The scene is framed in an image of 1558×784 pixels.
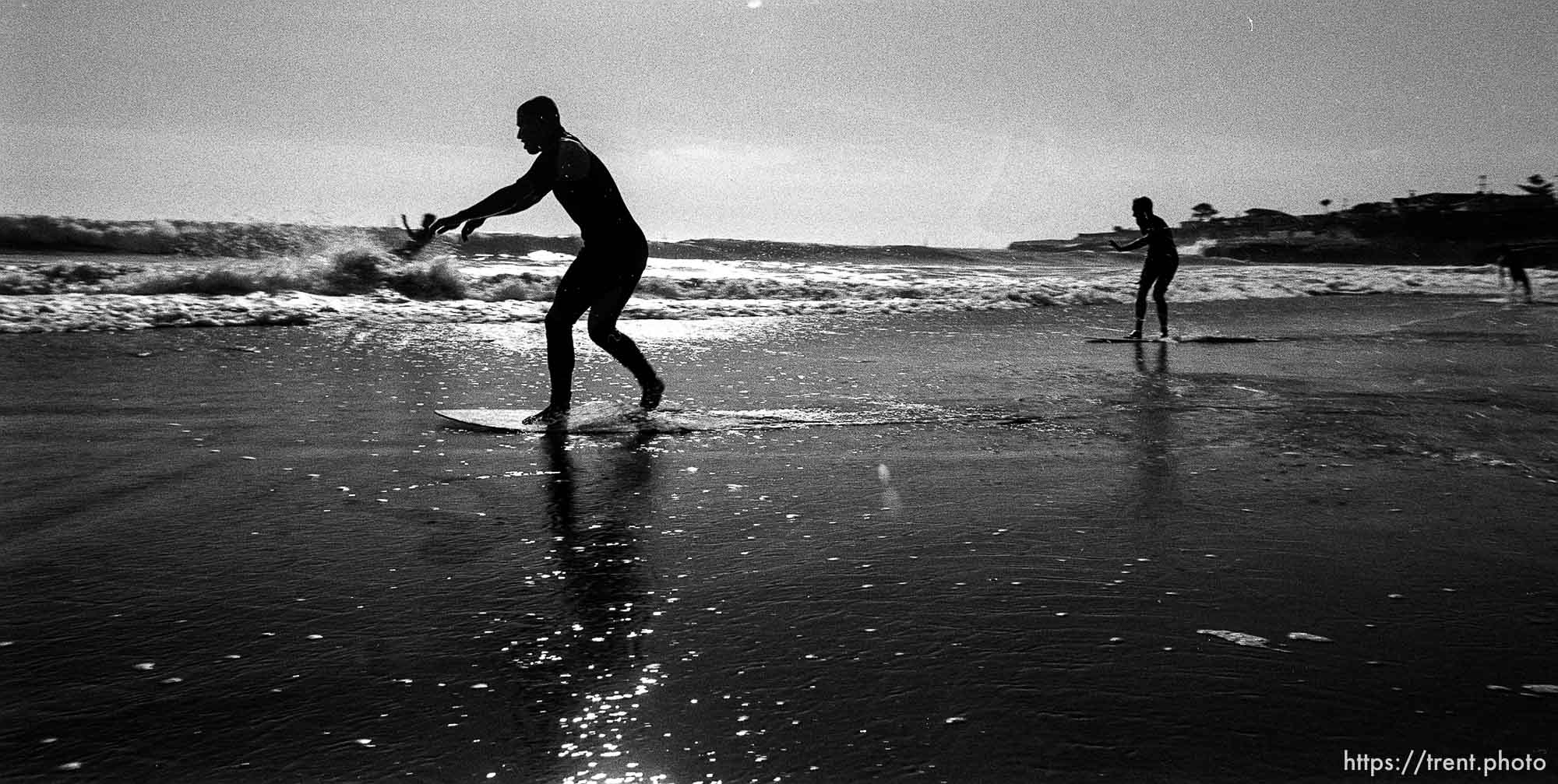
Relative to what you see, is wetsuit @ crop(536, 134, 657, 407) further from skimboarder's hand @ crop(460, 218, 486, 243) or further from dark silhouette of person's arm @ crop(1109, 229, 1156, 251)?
dark silhouette of person's arm @ crop(1109, 229, 1156, 251)

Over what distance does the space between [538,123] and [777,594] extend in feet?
14.2

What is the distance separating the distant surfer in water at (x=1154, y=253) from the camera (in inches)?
533

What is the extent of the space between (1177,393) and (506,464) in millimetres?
4709

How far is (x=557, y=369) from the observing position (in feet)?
22.1

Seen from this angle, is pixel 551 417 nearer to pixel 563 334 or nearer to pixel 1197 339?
pixel 563 334

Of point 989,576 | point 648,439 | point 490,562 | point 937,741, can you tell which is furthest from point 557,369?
point 937,741

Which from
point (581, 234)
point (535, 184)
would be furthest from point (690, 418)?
point (535, 184)

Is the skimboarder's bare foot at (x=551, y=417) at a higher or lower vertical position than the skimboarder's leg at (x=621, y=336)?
lower

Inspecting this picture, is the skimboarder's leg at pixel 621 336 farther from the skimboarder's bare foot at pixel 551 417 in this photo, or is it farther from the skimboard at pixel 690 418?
the skimboarder's bare foot at pixel 551 417

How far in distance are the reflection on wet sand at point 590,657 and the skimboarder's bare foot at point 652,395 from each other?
257 cm

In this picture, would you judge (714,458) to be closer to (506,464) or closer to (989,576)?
(506,464)

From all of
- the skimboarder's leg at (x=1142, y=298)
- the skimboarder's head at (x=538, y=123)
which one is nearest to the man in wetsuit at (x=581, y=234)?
the skimboarder's head at (x=538, y=123)

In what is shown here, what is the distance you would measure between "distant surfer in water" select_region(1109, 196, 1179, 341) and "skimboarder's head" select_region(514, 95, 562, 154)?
27.5 feet

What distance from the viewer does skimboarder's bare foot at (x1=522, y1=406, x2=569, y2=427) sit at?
251 inches
